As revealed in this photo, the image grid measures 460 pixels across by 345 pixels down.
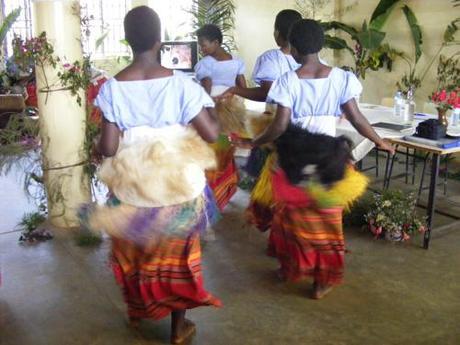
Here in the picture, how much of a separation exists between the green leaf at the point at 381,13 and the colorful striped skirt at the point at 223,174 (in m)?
3.48

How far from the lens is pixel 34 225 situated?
400 centimetres

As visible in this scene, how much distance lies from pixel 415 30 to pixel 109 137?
4928mm

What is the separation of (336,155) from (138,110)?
1063mm

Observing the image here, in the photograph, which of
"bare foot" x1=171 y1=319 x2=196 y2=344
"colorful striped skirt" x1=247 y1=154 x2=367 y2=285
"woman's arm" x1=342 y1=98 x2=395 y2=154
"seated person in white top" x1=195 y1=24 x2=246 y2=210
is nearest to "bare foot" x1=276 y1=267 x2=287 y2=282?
"colorful striped skirt" x1=247 y1=154 x2=367 y2=285

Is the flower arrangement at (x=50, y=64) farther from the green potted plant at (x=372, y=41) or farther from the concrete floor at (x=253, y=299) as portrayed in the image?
the green potted plant at (x=372, y=41)

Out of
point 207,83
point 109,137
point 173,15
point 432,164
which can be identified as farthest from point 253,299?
point 173,15

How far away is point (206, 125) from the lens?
2.20 meters

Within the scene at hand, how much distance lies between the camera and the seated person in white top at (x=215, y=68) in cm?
398

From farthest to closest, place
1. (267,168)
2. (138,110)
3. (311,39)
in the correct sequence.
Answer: (267,168)
(311,39)
(138,110)

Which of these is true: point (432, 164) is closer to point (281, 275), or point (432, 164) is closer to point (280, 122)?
point (281, 275)

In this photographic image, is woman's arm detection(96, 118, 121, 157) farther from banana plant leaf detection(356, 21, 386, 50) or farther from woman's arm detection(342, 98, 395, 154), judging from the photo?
banana plant leaf detection(356, 21, 386, 50)

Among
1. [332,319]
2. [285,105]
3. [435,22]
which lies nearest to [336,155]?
[285,105]

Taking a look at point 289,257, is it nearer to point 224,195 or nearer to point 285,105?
point 285,105

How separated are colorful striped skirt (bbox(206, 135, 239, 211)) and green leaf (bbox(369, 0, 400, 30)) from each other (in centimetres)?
348
